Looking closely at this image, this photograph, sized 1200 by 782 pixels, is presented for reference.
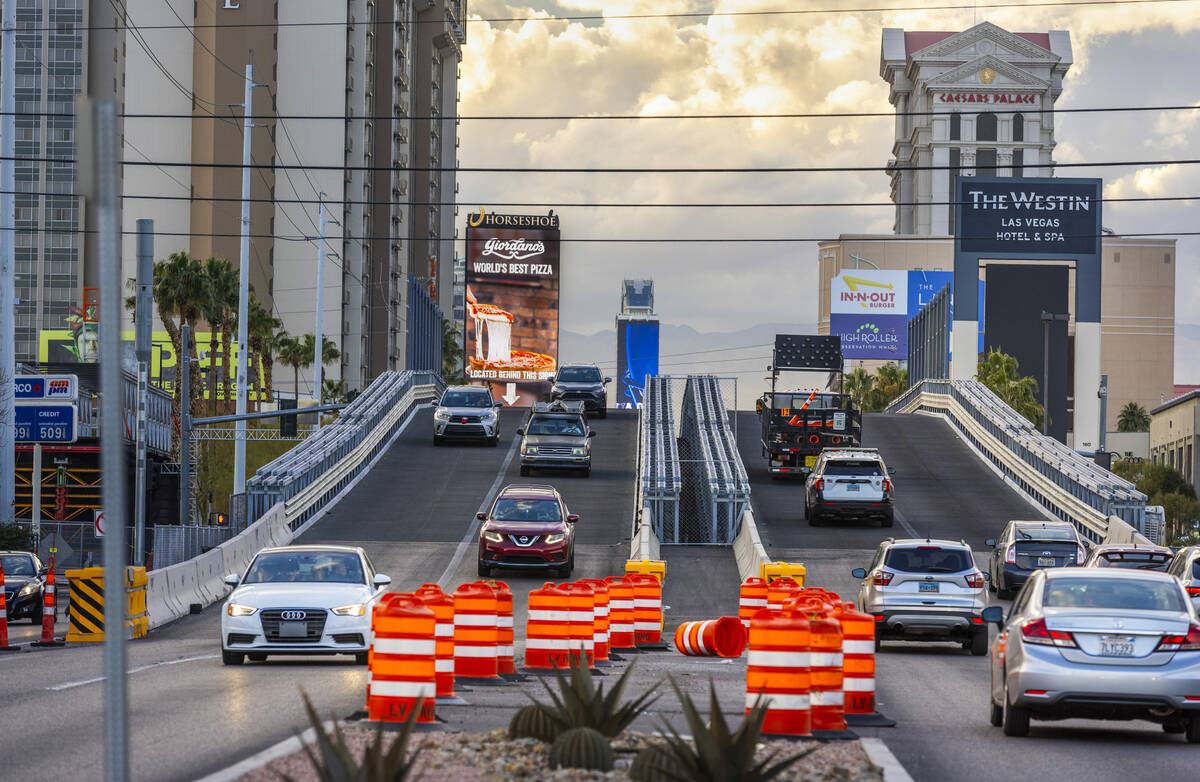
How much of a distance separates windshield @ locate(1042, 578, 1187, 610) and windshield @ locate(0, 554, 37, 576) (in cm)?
2399

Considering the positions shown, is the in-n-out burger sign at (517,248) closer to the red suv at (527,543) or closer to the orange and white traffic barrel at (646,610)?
the red suv at (527,543)

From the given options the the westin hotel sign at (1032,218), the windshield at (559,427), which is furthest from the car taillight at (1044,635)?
the the westin hotel sign at (1032,218)

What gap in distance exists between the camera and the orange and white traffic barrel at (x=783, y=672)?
12.2 metres

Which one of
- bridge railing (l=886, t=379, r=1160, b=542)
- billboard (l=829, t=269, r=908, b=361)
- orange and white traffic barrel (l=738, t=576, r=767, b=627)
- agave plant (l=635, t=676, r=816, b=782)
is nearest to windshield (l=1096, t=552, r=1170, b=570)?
orange and white traffic barrel (l=738, t=576, r=767, b=627)

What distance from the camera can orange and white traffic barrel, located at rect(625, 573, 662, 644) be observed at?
2361cm

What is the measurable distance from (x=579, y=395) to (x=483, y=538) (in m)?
32.9

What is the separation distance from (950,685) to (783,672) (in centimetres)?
700

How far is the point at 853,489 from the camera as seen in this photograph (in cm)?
4188

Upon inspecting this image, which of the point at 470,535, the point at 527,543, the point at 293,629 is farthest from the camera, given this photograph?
the point at 470,535

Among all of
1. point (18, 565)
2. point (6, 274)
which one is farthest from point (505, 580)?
point (6, 274)

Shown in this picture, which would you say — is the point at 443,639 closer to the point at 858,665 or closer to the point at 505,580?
the point at 858,665

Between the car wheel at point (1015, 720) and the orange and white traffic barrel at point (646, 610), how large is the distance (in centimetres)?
1013

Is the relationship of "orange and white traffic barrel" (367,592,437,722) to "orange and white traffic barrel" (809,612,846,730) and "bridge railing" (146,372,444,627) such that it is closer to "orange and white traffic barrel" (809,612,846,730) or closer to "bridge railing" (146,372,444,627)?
"orange and white traffic barrel" (809,612,846,730)

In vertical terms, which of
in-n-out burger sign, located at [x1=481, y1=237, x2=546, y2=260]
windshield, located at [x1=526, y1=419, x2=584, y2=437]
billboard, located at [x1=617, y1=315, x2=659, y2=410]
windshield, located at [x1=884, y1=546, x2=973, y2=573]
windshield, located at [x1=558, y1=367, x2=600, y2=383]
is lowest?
windshield, located at [x1=884, y1=546, x2=973, y2=573]
